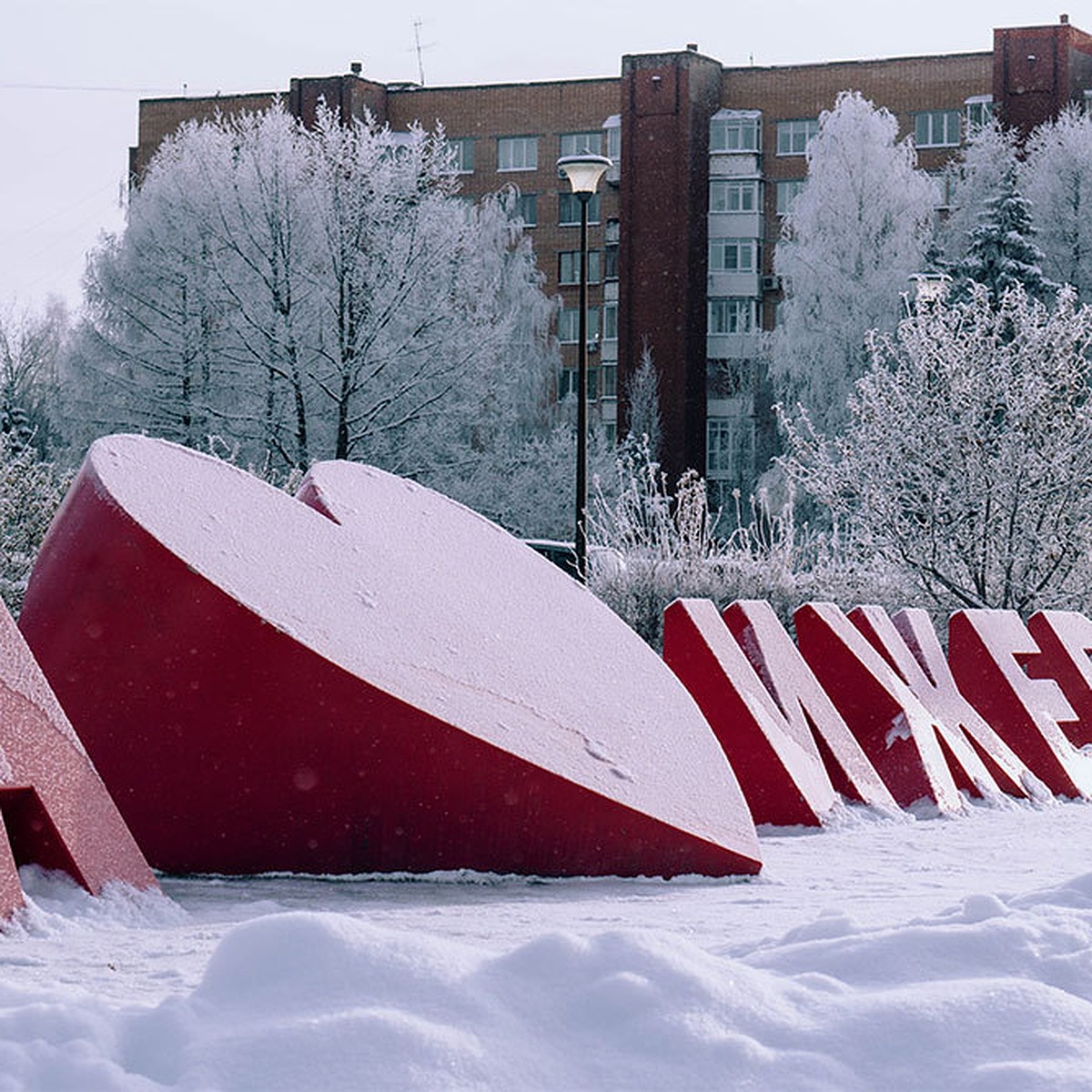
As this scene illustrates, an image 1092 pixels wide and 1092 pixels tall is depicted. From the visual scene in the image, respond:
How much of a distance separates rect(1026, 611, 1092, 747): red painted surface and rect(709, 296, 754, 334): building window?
4065 centimetres

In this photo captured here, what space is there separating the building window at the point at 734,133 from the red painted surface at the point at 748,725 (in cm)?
4500

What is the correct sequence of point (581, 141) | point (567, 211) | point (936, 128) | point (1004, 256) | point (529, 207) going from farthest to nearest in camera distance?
point (529, 207) < point (567, 211) < point (581, 141) < point (936, 128) < point (1004, 256)

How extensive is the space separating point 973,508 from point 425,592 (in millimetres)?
12374

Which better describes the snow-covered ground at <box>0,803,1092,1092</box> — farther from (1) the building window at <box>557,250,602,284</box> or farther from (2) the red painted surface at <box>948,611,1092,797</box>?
(1) the building window at <box>557,250,602,284</box>

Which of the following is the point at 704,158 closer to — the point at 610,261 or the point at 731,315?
the point at 731,315

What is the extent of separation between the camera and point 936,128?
171 ft

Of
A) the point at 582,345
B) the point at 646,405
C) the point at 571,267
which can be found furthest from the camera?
the point at 571,267

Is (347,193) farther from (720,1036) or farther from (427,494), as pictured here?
(720,1036)

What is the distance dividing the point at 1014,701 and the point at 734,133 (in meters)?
43.6

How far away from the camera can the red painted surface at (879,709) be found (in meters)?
9.25

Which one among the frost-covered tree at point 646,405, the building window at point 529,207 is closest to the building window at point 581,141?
the building window at point 529,207

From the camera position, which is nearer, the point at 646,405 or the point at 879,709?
the point at 879,709

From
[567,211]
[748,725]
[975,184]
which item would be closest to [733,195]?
[567,211]

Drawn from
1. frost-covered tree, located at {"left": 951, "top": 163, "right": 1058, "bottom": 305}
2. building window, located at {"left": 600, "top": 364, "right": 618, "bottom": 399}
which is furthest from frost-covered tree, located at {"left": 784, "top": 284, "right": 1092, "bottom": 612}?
building window, located at {"left": 600, "top": 364, "right": 618, "bottom": 399}
